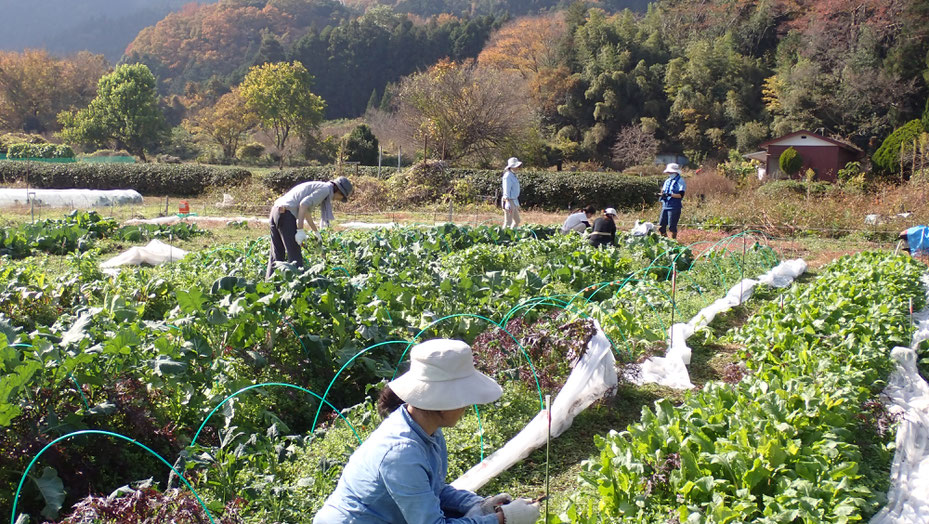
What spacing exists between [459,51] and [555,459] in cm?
6028

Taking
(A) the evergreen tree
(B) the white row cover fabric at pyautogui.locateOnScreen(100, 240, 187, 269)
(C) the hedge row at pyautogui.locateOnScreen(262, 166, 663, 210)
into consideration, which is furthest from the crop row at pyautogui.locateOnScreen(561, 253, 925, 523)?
(A) the evergreen tree

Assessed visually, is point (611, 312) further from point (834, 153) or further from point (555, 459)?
point (834, 153)

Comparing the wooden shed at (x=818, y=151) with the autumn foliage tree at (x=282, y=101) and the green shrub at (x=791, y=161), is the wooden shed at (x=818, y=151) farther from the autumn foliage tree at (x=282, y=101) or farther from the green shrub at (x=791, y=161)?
the autumn foliage tree at (x=282, y=101)

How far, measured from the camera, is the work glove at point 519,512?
2.38m

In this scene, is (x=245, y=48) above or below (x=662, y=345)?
above

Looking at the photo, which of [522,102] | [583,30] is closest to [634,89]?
[583,30]

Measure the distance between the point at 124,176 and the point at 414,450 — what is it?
27.8m

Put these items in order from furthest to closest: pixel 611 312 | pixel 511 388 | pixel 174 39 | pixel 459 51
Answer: pixel 174 39 < pixel 459 51 < pixel 611 312 < pixel 511 388

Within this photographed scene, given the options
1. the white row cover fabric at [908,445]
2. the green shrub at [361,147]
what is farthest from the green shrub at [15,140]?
the white row cover fabric at [908,445]

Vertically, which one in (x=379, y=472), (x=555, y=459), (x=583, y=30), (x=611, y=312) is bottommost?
(x=555, y=459)

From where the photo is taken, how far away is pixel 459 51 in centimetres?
6116

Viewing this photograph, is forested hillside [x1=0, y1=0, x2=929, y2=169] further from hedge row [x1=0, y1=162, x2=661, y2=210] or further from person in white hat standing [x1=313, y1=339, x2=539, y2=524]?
person in white hat standing [x1=313, y1=339, x2=539, y2=524]

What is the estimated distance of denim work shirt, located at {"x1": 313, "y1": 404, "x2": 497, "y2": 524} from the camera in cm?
214

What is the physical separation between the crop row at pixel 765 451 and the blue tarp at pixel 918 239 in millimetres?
6189
